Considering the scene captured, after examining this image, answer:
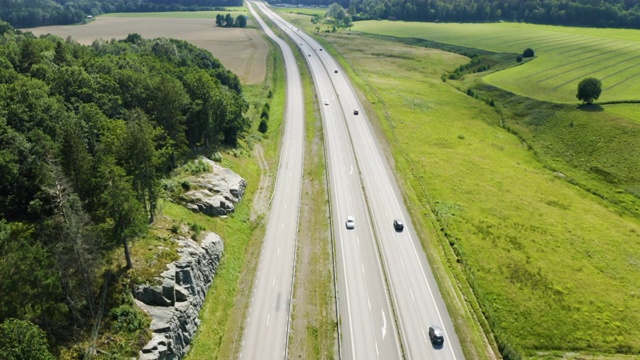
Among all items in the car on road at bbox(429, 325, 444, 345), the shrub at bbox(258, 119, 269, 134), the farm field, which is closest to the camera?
the car on road at bbox(429, 325, 444, 345)

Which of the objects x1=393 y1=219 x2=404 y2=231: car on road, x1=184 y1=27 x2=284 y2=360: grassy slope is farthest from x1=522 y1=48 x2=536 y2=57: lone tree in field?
x1=393 y1=219 x2=404 y2=231: car on road

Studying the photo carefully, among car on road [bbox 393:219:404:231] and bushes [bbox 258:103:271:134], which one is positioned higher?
bushes [bbox 258:103:271:134]

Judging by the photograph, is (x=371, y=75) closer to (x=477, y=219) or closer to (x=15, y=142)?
(x=477, y=219)

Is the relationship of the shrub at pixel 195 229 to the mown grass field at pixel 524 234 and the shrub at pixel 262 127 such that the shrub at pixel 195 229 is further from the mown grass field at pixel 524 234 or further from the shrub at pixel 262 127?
the shrub at pixel 262 127

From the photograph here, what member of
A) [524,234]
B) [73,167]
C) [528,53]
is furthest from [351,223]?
[528,53]

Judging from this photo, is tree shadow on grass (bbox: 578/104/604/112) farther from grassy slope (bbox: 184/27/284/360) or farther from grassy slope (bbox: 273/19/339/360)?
grassy slope (bbox: 184/27/284/360)

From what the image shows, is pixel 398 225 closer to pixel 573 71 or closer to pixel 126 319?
pixel 126 319
